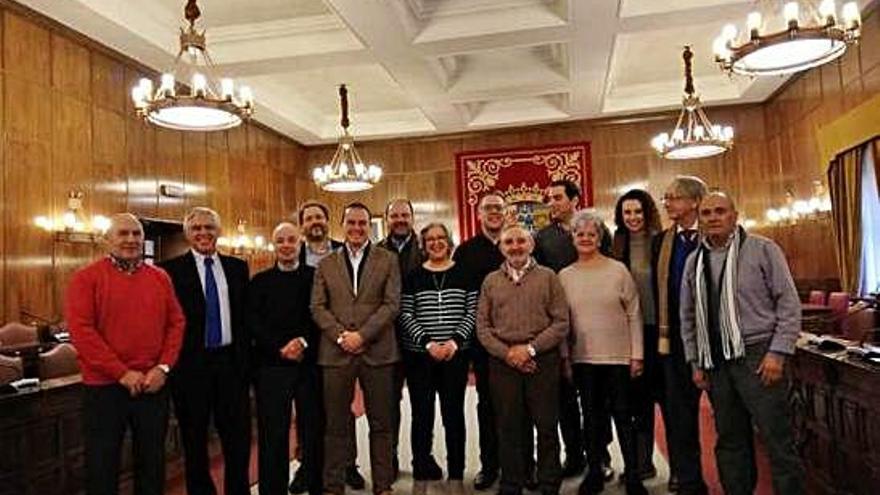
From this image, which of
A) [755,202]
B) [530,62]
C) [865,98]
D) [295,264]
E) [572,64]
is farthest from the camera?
[755,202]

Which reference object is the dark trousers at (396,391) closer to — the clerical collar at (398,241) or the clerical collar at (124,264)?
the clerical collar at (398,241)

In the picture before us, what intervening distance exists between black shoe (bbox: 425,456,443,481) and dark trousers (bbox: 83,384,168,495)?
1.42m

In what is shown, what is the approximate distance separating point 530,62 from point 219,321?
6.63 m

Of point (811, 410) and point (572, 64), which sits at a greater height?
point (572, 64)

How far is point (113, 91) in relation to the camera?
7.31m

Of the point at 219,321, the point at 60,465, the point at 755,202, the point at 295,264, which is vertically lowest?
the point at 60,465

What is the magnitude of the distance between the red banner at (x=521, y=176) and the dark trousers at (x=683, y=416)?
24.9ft

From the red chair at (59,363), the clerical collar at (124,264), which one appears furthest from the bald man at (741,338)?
the red chair at (59,363)

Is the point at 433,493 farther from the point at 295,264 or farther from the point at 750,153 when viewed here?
the point at 750,153

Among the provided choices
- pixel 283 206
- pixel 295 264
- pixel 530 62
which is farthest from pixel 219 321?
pixel 283 206

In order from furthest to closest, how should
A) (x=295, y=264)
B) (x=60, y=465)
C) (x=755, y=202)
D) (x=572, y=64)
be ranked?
1. (x=755, y=202)
2. (x=572, y=64)
3. (x=295, y=264)
4. (x=60, y=465)

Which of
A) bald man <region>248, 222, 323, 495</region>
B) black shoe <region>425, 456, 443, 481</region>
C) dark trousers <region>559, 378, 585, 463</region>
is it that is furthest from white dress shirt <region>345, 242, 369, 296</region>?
dark trousers <region>559, 378, 585, 463</region>

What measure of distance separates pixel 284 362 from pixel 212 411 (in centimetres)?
45

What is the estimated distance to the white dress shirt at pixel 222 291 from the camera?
353 cm
